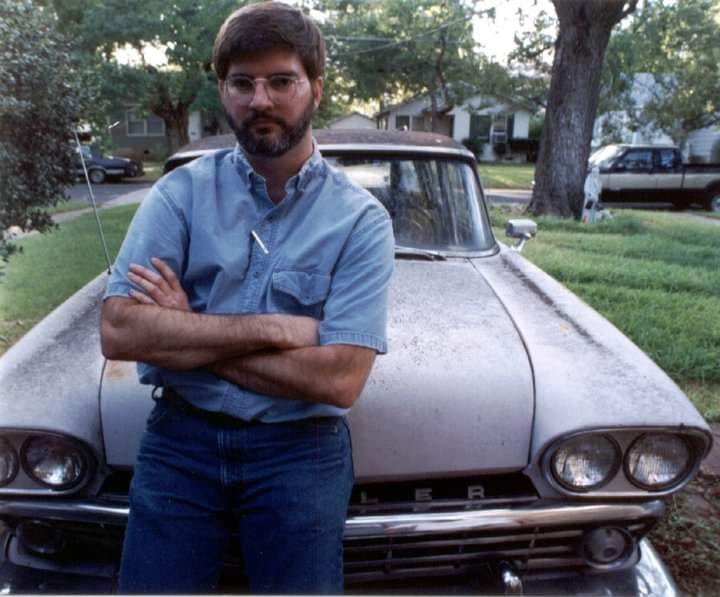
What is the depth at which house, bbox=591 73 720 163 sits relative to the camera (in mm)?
27297

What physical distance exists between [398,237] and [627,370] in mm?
1227

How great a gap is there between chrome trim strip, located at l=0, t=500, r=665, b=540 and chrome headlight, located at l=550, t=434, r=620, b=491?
90 mm

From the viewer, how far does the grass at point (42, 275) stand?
13.7ft

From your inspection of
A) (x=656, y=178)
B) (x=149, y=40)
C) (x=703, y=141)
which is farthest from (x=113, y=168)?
(x=703, y=141)

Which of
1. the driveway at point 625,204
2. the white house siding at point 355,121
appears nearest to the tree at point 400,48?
the driveway at point 625,204

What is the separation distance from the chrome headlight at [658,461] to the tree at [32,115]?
9.96 ft

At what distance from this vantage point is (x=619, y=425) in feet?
6.39

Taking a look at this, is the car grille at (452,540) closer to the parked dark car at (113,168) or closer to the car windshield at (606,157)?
the parked dark car at (113,168)

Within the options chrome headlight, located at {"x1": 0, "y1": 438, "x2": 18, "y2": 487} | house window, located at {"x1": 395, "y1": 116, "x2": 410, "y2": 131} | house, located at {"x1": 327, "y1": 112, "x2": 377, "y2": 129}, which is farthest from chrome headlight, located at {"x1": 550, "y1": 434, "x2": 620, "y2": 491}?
house, located at {"x1": 327, "y1": 112, "x2": 377, "y2": 129}

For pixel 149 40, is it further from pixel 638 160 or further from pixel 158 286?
pixel 158 286

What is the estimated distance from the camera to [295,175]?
6.40 ft

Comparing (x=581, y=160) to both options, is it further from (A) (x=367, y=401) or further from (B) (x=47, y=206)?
(A) (x=367, y=401)

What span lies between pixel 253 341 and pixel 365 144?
180 cm

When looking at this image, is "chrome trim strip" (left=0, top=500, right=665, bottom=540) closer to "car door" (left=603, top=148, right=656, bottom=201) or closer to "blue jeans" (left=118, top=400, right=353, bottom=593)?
"blue jeans" (left=118, top=400, right=353, bottom=593)
